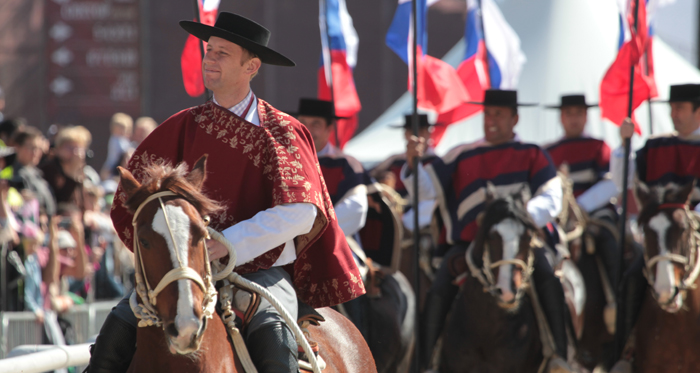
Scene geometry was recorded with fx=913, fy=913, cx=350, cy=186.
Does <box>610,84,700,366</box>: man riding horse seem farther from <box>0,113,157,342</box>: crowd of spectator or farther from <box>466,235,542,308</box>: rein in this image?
<box>0,113,157,342</box>: crowd of spectator

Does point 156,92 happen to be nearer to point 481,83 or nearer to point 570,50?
point 481,83

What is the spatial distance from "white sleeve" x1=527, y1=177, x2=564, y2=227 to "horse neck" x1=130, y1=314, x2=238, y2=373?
12.2 ft

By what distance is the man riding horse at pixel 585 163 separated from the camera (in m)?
10.1

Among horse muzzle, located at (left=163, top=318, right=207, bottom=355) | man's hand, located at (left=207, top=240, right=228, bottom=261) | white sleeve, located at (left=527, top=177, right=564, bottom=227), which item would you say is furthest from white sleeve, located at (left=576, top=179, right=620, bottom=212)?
horse muzzle, located at (left=163, top=318, right=207, bottom=355)

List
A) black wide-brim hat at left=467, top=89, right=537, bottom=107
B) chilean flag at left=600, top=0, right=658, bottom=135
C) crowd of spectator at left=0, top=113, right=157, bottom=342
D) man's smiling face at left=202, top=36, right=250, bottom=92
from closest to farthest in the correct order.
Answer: man's smiling face at left=202, top=36, right=250, bottom=92 → crowd of spectator at left=0, top=113, right=157, bottom=342 → black wide-brim hat at left=467, top=89, right=537, bottom=107 → chilean flag at left=600, top=0, right=658, bottom=135

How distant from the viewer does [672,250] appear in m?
5.96

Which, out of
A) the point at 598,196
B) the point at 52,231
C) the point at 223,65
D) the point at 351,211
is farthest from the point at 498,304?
the point at 598,196

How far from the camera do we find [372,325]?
727cm

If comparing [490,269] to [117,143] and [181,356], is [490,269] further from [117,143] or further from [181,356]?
[117,143]

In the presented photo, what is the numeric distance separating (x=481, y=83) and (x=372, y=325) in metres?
4.33

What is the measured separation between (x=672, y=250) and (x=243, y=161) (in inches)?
137

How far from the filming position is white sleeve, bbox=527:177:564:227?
6.61 meters

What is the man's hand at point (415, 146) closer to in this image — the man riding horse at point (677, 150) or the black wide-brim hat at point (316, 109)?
the black wide-brim hat at point (316, 109)

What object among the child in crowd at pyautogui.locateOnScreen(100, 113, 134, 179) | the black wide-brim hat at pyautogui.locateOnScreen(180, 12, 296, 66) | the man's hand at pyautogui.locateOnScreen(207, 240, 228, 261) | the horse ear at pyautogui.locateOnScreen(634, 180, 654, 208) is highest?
the black wide-brim hat at pyautogui.locateOnScreen(180, 12, 296, 66)
